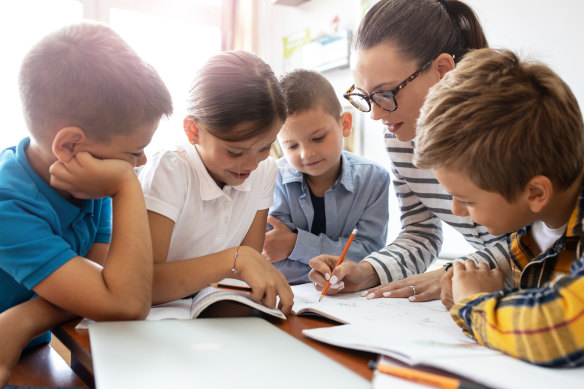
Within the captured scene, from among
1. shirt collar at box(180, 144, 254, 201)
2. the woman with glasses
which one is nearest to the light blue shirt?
the woman with glasses

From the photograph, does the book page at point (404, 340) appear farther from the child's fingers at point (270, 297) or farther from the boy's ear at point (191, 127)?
the boy's ear at point (191, 127)

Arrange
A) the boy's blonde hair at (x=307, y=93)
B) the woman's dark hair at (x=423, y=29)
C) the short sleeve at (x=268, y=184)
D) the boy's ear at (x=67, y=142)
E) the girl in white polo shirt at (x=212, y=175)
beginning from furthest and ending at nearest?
1. the boy's blonde hair at (x=307, y=93)
2. the short sleeve at (x=268, y=184)
3. the woman's dark hair at (x=423, y=29)
4. the girl in white polo shirt at (x=212, y=175)
5. the boy's ear at (x=67, y=142)

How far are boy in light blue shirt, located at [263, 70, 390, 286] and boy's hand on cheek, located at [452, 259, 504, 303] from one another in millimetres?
625

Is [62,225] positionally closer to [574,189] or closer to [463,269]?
[463,269]

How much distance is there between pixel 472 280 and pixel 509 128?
264 mm

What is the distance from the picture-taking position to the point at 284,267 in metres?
1.54

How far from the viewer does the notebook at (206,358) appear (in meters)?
0.47

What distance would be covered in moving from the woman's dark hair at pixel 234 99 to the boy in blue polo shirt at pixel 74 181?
125mm

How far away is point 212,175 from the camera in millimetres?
1153

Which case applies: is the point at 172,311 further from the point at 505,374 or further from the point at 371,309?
the point at 505,374

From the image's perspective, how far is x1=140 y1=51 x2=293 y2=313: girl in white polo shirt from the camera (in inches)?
35.4

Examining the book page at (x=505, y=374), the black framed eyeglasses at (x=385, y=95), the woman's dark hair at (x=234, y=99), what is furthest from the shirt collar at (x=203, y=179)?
the book page at (x=505, y=374)

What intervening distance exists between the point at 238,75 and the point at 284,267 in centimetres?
72

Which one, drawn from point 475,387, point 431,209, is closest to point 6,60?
point 431,209
